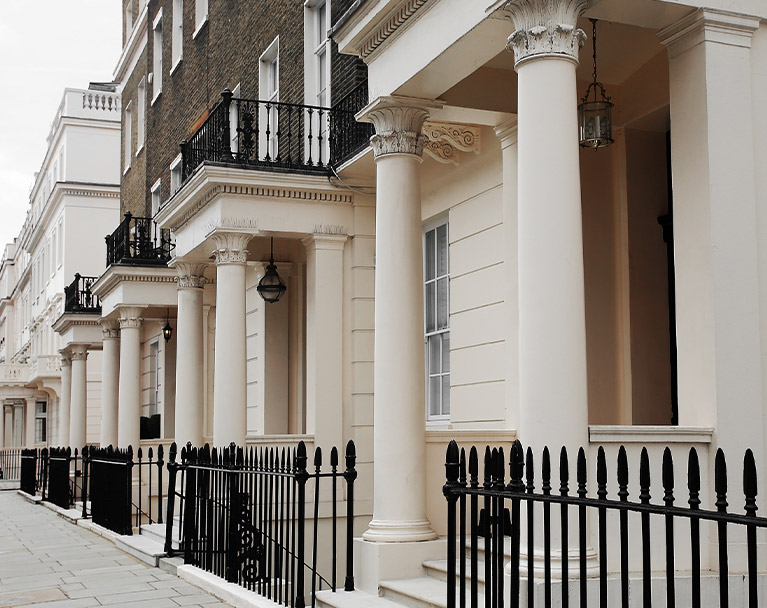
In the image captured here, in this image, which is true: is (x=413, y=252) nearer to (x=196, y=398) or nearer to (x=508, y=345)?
(x=508, y=345)

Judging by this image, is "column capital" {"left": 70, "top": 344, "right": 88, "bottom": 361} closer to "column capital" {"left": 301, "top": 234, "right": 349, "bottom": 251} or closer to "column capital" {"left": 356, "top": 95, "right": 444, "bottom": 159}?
"column capital" {"left": 301, "top": 234, "right": 349, "bottom": 251}

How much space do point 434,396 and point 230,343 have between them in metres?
2.79

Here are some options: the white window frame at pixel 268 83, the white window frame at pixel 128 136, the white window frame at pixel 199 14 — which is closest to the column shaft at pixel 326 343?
the white window frame at pixel 268 83

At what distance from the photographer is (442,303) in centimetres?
1231

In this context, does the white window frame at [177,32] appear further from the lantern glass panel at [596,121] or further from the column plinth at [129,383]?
the lantern glass panel at [596,121]

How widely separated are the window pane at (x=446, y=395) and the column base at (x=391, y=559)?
3652 mm

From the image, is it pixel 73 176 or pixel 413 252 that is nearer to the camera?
pixel 413 252

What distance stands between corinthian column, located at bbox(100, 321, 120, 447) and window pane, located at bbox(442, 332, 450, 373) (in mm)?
12919

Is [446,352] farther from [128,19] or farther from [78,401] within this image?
[128,19]

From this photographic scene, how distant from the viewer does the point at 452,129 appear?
36.0 ft

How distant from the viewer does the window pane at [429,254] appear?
1262 centimetres

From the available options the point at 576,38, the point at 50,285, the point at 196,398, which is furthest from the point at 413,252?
the point at 50,285

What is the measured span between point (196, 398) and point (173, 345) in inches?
359

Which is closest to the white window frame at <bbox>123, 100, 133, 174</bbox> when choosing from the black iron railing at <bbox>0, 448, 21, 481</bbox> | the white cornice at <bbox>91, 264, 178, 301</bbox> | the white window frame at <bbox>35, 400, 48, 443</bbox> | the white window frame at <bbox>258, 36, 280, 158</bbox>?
the white cornice at <bbox>91, 264, 178, 301</bbox>
